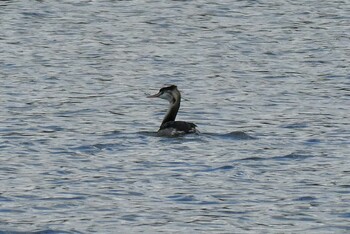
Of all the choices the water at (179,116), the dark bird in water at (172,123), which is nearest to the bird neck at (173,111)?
the dark bird in water at (172,123)

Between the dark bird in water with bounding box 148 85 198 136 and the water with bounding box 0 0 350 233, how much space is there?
0.19 metres

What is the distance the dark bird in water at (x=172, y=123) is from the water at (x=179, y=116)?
0.19 metres

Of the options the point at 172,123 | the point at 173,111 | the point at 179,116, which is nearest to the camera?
→ the point at 172,123

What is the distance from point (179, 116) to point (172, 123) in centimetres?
293

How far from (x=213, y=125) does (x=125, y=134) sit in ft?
6.17

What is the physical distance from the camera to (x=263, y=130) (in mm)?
25562

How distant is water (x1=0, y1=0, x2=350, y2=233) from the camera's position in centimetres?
1917

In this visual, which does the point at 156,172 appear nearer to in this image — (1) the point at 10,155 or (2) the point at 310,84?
(1) the point at 10,155

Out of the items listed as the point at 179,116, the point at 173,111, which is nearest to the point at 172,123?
the point at 173,111

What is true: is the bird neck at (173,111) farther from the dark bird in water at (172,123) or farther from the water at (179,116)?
the water at (179,116)

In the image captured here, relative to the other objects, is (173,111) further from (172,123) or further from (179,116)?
(179,116)

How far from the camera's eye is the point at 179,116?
28.0 meters

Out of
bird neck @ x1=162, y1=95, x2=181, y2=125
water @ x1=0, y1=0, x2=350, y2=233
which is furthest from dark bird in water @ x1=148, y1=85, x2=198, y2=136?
water @ x1=0, y1=0, x2=350, y2=233

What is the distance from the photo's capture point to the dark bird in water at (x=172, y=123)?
972 inches
